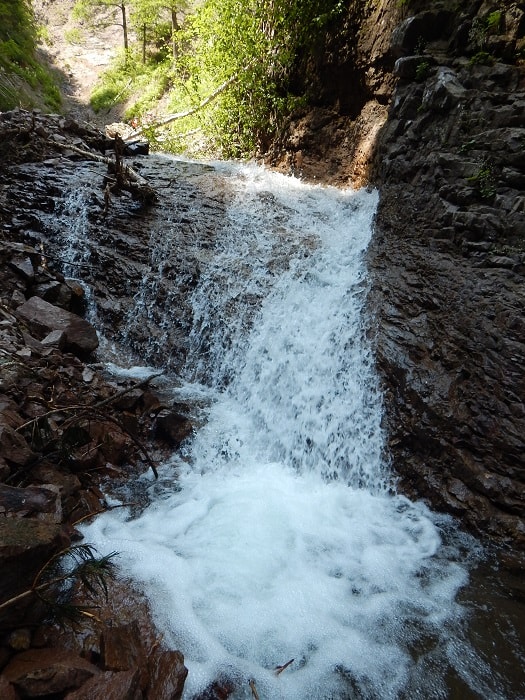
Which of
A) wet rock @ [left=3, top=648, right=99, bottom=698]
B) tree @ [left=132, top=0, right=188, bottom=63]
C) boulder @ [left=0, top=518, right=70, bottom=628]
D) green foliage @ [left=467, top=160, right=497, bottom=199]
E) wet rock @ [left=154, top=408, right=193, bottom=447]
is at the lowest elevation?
wet rock @ [left=154, top=408, right=193, bottom=447]

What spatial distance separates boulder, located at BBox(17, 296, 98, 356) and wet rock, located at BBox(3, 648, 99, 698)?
13.3 feet

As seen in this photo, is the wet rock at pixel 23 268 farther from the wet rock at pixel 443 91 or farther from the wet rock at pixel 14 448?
the wet rock at pixel 443 91

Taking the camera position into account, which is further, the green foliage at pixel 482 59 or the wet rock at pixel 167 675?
the green foliage at pixel 482 59

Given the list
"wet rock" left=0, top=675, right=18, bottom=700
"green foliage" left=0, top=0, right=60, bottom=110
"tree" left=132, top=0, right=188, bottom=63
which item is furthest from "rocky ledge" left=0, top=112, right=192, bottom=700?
"tree" left=132, top=0, right=188, bottom=63

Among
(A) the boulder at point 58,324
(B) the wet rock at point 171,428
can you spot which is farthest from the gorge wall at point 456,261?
(A) the boulder at point 58,324

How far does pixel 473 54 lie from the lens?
21.4ft

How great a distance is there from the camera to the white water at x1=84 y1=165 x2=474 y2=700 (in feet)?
8.68

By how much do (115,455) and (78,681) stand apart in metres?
2.49

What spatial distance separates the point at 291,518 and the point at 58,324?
13.2 feet

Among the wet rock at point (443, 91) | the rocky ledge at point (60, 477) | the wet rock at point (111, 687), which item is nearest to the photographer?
the wet rock at point (111, 687)

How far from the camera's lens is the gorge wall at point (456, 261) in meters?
4.21

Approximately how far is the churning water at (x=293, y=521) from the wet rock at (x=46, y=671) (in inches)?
27.3

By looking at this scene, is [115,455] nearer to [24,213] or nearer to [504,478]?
[504,478]

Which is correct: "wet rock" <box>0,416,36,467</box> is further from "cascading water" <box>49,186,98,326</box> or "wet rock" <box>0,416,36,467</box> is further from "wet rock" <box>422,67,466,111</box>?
"wet rock" <box>422,67,466,111</box>
